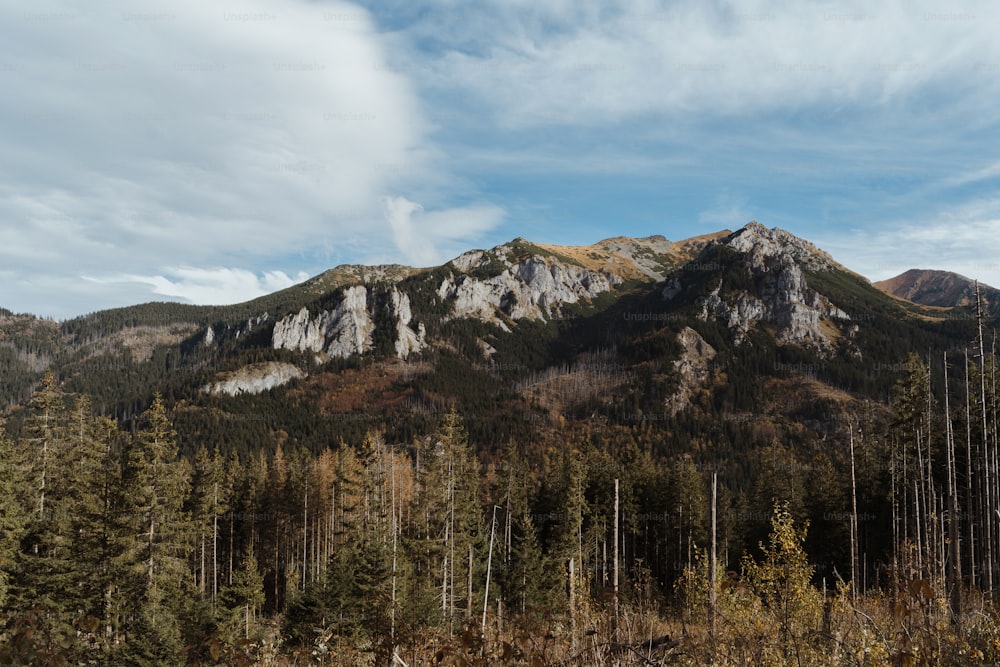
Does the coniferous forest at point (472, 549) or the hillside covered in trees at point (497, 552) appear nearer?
the hillside covered in trees at point (497, 552)

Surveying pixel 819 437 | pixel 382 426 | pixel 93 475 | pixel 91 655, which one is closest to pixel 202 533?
pixel 93 475

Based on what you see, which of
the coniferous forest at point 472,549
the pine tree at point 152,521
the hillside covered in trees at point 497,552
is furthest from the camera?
the pine tree at point 152,521

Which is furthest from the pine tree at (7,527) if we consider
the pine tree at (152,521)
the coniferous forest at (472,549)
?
the pine tree at (152,521)

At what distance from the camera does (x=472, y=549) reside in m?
39.3

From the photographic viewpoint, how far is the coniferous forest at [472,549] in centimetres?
941

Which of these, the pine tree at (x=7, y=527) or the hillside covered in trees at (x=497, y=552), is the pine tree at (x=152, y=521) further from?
the pine tree at (x=7, y=527)

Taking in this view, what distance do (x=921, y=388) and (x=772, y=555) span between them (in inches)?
1004

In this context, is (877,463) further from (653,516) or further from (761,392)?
(761,392)

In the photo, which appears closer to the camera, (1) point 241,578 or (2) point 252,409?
(1) point 241,578

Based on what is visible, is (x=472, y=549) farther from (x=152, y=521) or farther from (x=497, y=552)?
(x=152, y=521)

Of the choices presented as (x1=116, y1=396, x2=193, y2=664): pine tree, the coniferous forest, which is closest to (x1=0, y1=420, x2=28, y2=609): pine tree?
the coniferous forest

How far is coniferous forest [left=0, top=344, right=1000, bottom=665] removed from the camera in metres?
9.41

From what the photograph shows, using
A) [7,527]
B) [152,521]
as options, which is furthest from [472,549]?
[7,527]

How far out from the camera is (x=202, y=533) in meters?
42.5
